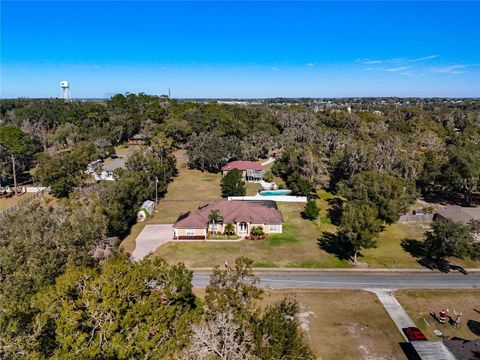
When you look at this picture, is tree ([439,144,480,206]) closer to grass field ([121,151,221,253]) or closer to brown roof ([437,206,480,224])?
brown roof ([437,206,480,224])

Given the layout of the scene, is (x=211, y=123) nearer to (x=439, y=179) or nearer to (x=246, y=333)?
(x=439, y=179)

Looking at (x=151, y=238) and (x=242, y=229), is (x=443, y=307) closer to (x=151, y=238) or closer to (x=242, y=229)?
(x=242, y=229)

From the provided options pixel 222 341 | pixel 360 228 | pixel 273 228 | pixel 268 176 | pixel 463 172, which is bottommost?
pixel 273 228

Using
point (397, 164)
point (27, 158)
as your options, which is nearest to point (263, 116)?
point (397, 164)

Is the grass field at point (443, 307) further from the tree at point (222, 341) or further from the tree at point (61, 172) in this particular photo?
the tree at point (61, 172)

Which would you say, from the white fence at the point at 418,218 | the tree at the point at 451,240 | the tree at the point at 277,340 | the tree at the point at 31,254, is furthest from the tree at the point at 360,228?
the tree at the point at 31,254

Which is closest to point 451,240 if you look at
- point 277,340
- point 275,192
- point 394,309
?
point 394,309
